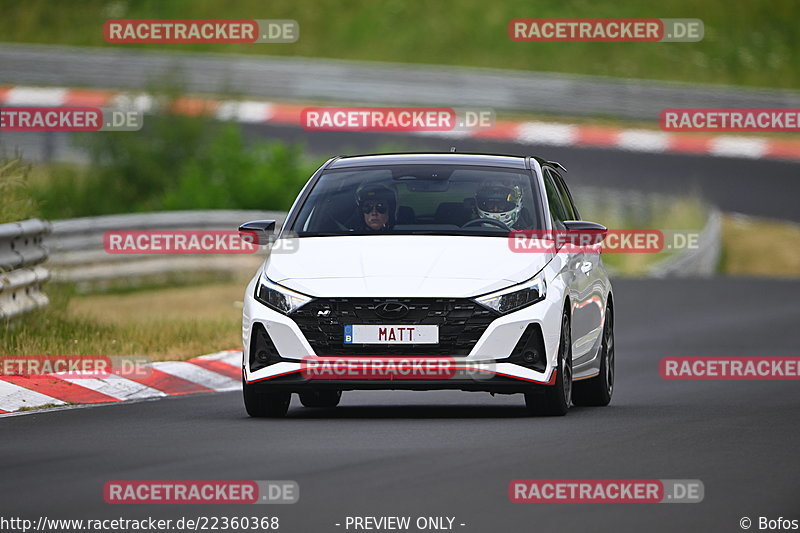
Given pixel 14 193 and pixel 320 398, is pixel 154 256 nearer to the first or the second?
pixel 14 193

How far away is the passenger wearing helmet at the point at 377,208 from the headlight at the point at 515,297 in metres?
1.11

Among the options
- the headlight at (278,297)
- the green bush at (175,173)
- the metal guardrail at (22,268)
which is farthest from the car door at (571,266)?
the green bush at (175,173)

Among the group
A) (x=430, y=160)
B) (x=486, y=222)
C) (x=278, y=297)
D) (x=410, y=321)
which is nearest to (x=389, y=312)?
(x=410, y=321)

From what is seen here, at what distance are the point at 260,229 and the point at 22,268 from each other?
13.0 ft

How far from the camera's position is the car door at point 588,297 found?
481 inches

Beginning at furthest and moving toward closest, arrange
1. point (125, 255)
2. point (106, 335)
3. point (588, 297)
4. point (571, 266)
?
point (125, 255)
point (106, 335)
point (588, 297)
point (571, 266)

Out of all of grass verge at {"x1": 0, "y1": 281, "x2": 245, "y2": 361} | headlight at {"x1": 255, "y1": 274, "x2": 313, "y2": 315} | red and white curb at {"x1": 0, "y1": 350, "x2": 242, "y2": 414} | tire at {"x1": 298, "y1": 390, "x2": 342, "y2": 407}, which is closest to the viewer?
headlight at {"x1": 255, "y1": 274, "x2": 313, "y2": 315}

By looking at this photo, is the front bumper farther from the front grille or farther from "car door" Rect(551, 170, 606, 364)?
"car door" Rect(551, 170, 606, 364)

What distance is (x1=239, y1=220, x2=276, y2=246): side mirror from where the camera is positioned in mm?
11852

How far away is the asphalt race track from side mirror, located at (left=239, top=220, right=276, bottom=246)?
1.13 metres

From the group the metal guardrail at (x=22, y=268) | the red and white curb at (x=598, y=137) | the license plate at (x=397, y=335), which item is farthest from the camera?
the red and white curb at (x=598, y=137)

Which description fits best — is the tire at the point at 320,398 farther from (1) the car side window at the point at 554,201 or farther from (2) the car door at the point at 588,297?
(1) the car side window at the point at 554,201

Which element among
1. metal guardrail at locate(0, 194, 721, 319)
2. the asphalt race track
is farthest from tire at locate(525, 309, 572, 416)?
metal guardrail at locate(0, 194, 721, 319)

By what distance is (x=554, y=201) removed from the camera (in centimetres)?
1273
